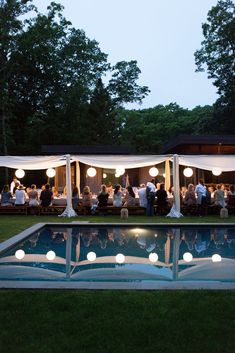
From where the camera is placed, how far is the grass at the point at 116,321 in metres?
3.95

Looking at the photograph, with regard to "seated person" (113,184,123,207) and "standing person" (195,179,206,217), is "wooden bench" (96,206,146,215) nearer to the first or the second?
"seated person" (113,184,123,207)

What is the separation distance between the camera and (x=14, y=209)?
1702 centimetres

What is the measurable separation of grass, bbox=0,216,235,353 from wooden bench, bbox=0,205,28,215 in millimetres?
11337

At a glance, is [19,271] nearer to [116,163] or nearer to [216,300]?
[216,300]

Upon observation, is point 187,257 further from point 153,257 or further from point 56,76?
point 56,76

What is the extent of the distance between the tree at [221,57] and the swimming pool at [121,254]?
25.4 meters

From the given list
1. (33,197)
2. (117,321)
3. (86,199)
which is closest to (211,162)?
(86,199)

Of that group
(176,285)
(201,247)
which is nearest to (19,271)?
(176,285)

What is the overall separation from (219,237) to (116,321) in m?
7.73

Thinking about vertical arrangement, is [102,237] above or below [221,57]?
below

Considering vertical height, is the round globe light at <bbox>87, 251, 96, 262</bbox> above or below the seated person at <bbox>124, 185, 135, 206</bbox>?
below

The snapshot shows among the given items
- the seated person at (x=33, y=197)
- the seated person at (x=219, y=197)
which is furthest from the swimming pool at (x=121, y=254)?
the seated person at (x=33, y=197)

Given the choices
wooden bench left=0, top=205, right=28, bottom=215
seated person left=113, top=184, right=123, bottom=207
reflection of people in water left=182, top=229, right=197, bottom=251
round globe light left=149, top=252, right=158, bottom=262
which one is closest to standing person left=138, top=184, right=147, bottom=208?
seated person left=113, top=184, right=123, bottom=207

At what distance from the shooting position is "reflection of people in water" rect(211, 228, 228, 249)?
10.8 m
